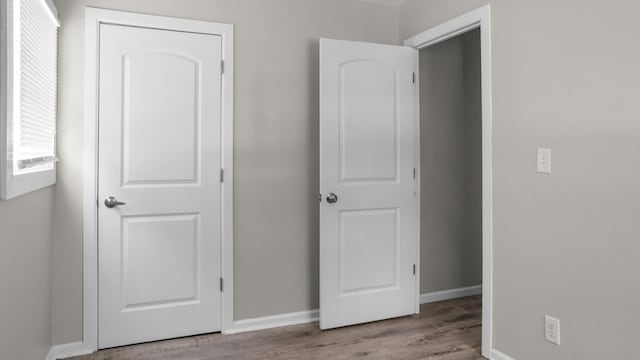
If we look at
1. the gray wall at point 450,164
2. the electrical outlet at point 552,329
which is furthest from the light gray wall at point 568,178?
the gray wall at point 450,164

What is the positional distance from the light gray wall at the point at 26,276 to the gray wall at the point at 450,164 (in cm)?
257

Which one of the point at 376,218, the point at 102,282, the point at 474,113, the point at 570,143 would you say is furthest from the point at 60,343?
the point at 474,113

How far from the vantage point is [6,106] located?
1564 mm

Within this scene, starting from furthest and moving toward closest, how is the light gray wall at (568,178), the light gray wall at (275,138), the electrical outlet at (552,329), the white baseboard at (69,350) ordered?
the light gray wall at (275,138)
the white baseboard at (69,350)
the electrical outlet at (552,329)
the light gray wall at (568,178)

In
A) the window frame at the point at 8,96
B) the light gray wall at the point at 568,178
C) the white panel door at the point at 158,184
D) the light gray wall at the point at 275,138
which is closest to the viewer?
the window frame at the point at 8,96

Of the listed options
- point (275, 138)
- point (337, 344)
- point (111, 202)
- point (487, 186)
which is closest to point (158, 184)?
point (111, 202)

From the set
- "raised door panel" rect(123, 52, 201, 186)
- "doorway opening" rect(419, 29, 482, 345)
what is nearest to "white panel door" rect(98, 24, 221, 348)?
"raised door panel" rect(123, 52, 201, 186)

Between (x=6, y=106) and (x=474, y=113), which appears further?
(x=474, y=113)

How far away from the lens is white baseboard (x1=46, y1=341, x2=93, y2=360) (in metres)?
2.55

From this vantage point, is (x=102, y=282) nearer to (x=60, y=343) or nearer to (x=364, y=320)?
(x=60, y=343)

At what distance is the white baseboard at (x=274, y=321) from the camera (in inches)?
116

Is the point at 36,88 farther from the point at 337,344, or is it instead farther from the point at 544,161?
the point at 544,161

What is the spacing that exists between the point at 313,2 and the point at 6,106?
2.16 meters

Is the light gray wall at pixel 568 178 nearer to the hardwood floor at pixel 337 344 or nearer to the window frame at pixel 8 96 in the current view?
the hardwood floor at pixel 337 344
